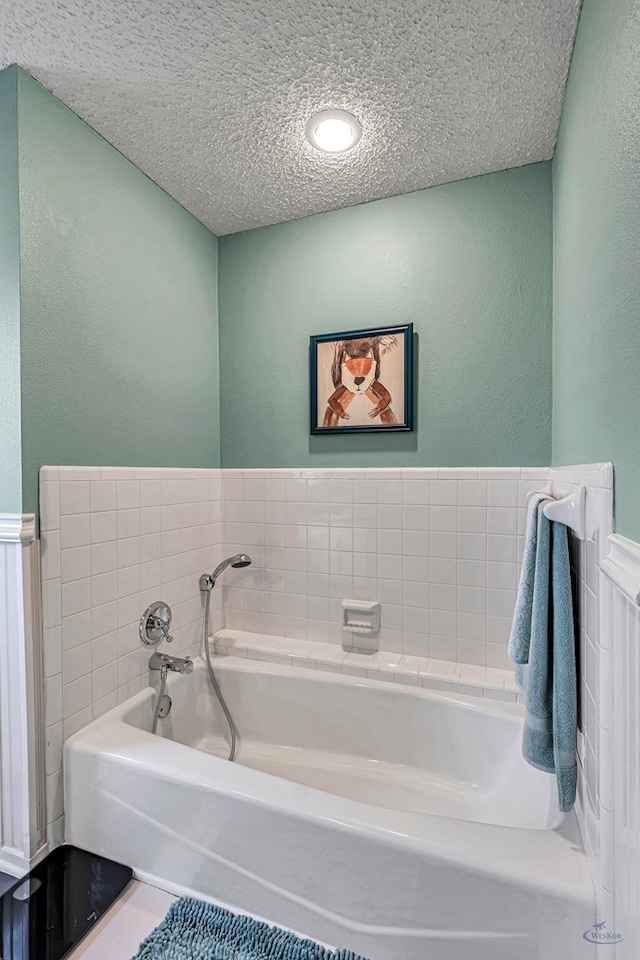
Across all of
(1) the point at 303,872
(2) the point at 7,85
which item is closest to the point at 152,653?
(1) the point at 303,872

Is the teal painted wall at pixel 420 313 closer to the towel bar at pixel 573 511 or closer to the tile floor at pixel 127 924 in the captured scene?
the towel bar at pixel 573 511

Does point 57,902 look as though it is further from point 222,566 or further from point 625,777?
point 625,777

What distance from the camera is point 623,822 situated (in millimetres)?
717

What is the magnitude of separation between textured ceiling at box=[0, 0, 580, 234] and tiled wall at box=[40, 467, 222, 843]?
116 centimetres

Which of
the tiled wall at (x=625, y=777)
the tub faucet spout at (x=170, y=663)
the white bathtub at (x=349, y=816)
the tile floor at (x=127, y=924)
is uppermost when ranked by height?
the tiled wall at (x=625, y=777)

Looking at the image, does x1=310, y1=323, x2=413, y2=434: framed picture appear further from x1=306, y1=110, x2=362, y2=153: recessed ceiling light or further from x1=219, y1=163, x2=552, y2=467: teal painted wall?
x1=306, y1=110, x2=362, y2=153: recessed ceiling light

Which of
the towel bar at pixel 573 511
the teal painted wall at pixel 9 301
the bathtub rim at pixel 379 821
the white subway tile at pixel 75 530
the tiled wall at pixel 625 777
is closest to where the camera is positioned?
the tiled wall at pixel 625 777

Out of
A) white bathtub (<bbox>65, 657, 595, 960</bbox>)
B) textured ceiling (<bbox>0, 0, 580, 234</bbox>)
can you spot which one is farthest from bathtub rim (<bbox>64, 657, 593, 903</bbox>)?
textured ceiling (<bbox>0, 0, 580, 234</bbox>)

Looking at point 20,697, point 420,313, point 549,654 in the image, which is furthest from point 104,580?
point 420,313

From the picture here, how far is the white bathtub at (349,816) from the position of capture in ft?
3.10

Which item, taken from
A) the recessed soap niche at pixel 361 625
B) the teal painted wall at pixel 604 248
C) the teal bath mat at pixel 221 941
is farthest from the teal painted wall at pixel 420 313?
the teal bath mat at pixel 221 941

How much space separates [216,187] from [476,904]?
7.88 feet

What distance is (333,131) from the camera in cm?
148

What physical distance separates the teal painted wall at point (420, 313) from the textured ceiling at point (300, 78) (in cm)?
17
